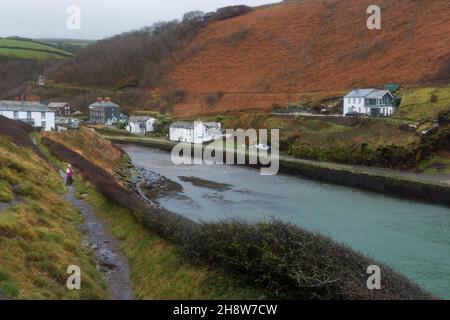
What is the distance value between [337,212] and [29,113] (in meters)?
39.2

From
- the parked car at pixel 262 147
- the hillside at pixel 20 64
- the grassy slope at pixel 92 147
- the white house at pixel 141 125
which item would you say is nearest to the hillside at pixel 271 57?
the hillside at pixel 20 64

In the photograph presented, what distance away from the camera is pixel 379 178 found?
140 feet

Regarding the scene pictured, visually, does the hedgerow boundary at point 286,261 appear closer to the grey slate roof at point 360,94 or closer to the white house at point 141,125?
the grey slate roof at point 360,94

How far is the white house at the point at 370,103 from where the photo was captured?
67.5 meters

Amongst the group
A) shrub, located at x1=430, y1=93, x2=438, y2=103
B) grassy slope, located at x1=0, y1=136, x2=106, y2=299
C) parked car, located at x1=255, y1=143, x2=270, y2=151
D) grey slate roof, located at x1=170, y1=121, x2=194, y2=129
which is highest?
shrub, located at x1=430, y1=93, x2=438, y2=103

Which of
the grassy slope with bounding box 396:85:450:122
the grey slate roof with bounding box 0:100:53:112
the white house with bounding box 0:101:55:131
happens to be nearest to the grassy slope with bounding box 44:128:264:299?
the white house with bounding box 0:101:55:131

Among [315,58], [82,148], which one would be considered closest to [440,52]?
[315,58]

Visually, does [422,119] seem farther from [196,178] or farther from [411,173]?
[196,178]

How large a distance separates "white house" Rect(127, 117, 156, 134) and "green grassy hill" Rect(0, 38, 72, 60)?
239 feet

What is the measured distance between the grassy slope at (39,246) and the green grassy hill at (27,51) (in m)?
140

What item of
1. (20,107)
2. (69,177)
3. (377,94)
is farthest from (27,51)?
(69,177)

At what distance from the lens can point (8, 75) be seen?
138m

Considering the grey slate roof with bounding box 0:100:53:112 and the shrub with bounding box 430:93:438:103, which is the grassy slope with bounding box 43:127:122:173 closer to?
the grey slate roof with bounding box 0:100:53:112

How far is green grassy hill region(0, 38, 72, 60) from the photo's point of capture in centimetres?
14838
